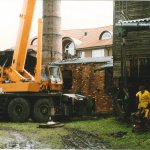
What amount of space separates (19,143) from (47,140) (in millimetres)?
944

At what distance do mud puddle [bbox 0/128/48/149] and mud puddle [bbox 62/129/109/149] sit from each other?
0.83 metres

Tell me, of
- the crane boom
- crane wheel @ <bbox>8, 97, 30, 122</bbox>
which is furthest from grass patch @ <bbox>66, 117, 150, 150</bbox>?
the crane boom

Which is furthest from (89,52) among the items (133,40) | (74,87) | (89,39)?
(133,40)

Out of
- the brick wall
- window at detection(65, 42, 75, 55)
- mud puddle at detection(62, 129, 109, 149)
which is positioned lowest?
mud puddle at detection(62, 129, 109, 149)

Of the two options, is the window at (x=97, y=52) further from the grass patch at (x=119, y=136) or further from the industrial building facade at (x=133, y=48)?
the grass patch at (x=119, y=136)

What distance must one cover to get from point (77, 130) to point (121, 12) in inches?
253

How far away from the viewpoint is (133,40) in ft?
55.0

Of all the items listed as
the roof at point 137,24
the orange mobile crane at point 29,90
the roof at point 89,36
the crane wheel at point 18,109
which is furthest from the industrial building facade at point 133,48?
the roof at point 89,36

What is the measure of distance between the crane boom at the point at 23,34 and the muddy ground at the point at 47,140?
5467 mm

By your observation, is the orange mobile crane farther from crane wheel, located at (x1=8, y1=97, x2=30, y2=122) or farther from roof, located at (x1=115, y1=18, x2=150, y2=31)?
roof, located at (x1=115, y1=18, x2=150, y2=31)

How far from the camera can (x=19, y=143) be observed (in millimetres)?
10469

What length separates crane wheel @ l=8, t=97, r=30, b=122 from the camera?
1723 centimetres

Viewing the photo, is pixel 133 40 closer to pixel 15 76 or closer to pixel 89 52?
pixel 15 76

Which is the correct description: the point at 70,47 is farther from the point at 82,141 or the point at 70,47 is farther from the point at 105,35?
the point at 82,141
